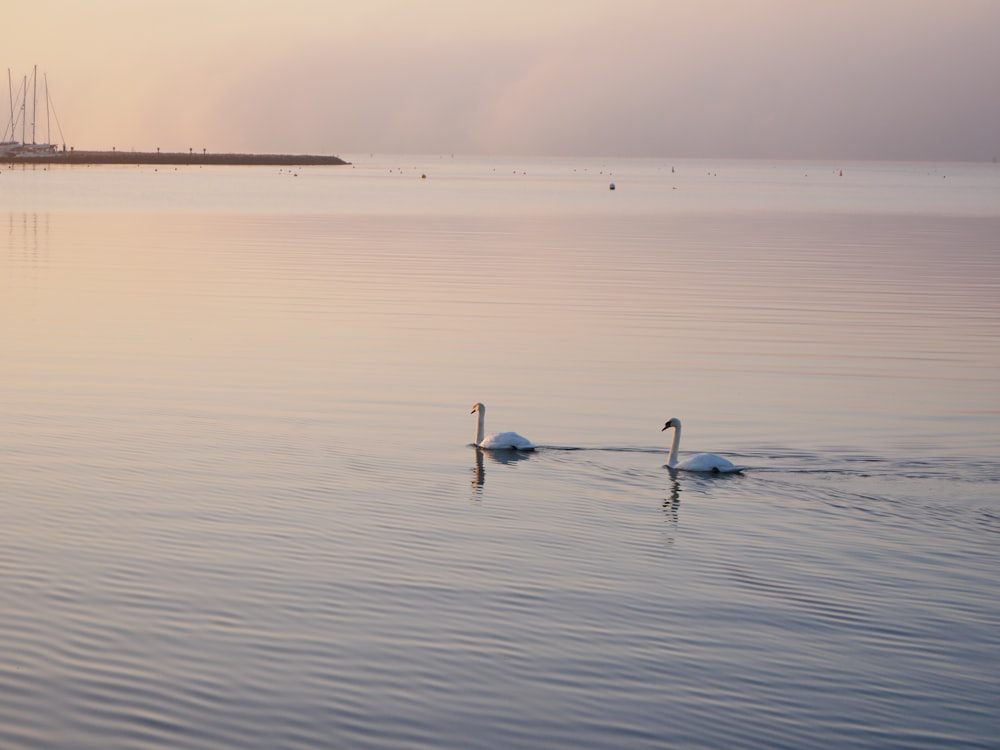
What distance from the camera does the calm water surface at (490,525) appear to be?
9.38 m

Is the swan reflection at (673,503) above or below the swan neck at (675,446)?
below

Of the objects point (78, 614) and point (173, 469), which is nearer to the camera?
point (78, 614)

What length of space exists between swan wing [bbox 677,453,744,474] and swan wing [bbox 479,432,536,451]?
207 centimetres

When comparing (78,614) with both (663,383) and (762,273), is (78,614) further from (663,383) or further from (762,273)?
(762,273)

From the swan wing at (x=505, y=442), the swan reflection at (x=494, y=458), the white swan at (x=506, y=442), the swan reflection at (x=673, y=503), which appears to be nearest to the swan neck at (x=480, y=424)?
the swan reflection at (x=494, y=458)

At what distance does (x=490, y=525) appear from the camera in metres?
14.0

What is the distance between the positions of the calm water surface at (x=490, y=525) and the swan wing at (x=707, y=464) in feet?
1.13

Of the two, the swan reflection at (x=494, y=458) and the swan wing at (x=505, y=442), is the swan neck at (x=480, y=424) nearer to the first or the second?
the swan reflection at (x=494, y=458)

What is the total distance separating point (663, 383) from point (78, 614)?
13.8 metres

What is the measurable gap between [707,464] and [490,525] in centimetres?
346

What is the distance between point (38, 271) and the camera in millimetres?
38781

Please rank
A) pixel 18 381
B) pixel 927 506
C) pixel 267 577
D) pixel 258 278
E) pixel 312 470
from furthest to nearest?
pixel 258 278 → pixel 18 381 → pixel 312 470 → pixel 927 506 → pixel 267 577

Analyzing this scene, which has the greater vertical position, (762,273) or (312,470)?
(762,273)

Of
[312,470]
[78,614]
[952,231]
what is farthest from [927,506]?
[952,231]
